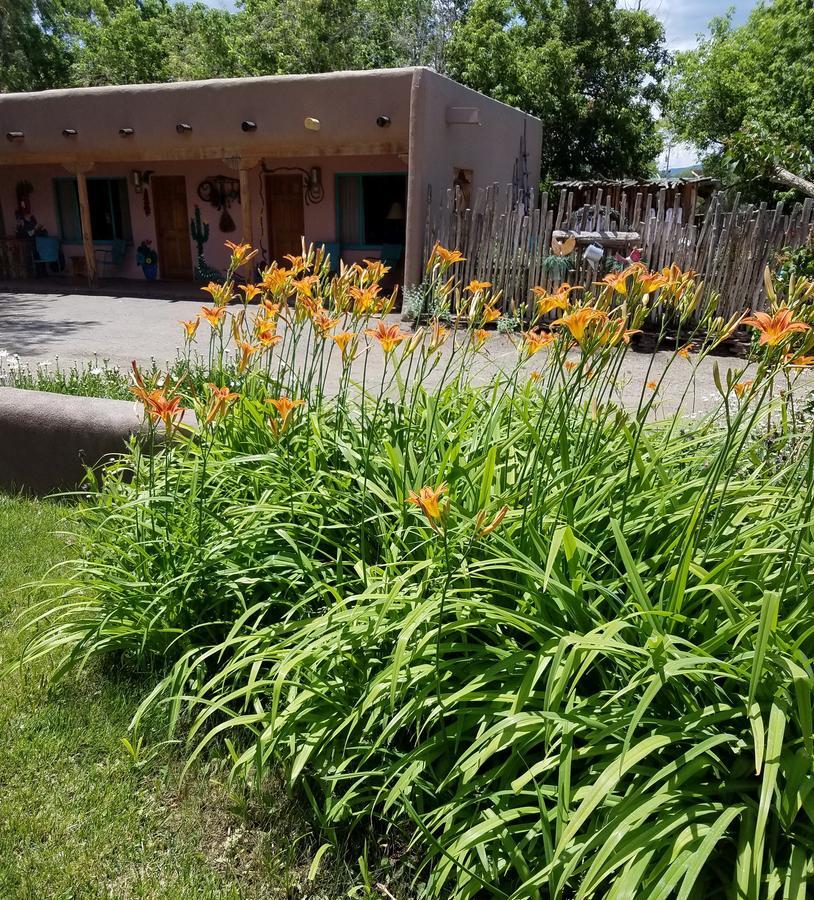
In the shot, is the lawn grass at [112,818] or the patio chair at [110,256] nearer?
the lawn grass at [112,818]

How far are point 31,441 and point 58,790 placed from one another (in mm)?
2568

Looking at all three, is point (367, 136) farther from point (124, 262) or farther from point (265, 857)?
point (265, 857)

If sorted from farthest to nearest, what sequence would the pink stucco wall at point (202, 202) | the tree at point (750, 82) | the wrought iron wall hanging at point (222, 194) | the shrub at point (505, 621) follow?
the tree at point (750, 82), the wrought iron wall hanging at point (222, 194), the pink stucco wall at point (202, 202), the shrub at point (505, 621)

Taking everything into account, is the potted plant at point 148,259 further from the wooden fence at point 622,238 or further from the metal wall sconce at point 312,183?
the wooden fence at point 622,238

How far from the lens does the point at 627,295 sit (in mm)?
2230

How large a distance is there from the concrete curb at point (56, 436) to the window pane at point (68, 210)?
14717 millimetres

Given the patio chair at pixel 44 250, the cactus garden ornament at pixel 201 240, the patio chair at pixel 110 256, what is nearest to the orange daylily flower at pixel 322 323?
the cactus garden ornament at pixel 201 240

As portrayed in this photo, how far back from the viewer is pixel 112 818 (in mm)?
2158

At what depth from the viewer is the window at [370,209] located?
14453 mm

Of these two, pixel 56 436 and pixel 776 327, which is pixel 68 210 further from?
pixel 776 327

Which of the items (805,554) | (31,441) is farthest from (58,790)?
(31,441)

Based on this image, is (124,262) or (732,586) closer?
(732,586)

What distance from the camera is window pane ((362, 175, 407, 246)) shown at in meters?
14.4

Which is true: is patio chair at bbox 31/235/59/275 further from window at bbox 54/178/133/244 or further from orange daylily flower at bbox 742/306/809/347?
orange daylily flower at bbox 742/306/809/347
